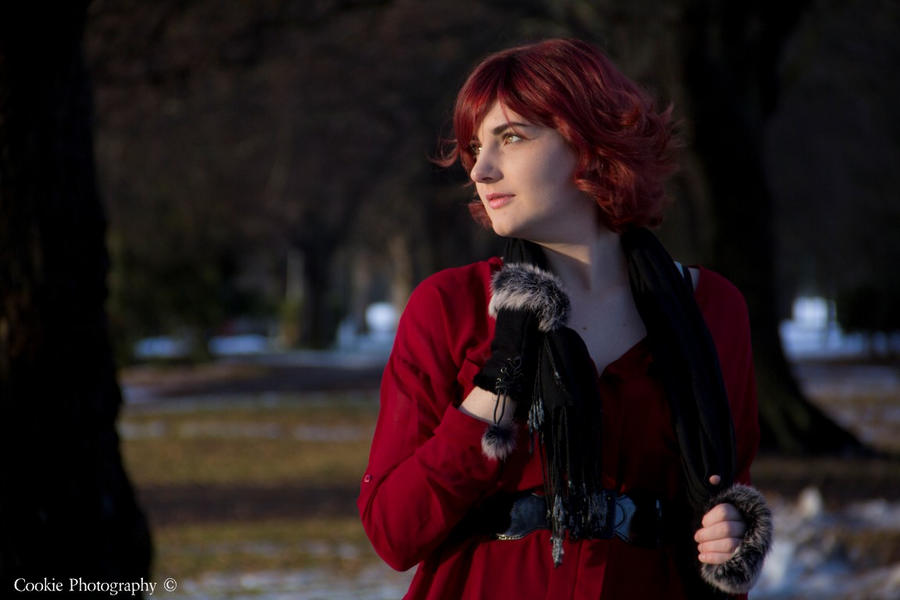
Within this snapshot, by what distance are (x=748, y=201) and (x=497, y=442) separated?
11.3 meters

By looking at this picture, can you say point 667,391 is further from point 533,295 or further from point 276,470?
point 276,470

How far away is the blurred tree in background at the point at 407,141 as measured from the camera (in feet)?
42.1

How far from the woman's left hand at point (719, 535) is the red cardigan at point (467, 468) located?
3.9 inches

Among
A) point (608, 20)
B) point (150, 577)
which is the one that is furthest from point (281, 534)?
point (608, 20)

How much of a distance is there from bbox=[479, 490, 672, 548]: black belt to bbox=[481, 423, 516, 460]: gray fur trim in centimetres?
15

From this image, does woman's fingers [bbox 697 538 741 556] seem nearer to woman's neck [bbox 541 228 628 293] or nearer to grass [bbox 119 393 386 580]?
woman's neck [bbox 541 228 628 293]

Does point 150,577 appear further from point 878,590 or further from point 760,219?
point 760,219

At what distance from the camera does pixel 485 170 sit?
2354 millimetres

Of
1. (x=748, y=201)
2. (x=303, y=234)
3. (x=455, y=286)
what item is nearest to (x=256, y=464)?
(x=748, y=201)

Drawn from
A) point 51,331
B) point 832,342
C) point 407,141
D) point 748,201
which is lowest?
point 832,342

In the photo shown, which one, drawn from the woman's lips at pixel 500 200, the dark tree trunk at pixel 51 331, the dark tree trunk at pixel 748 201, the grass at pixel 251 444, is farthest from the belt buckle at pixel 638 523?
the dark tree trunk at pixel 748 201

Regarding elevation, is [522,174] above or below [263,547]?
above

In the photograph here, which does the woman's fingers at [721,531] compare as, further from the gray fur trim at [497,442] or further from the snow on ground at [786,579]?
the snow on ground at [786,579]

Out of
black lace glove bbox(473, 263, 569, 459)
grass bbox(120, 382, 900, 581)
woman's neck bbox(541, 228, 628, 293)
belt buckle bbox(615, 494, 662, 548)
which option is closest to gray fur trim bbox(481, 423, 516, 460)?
black lace glove bbox(473, 263, 569, 459)
